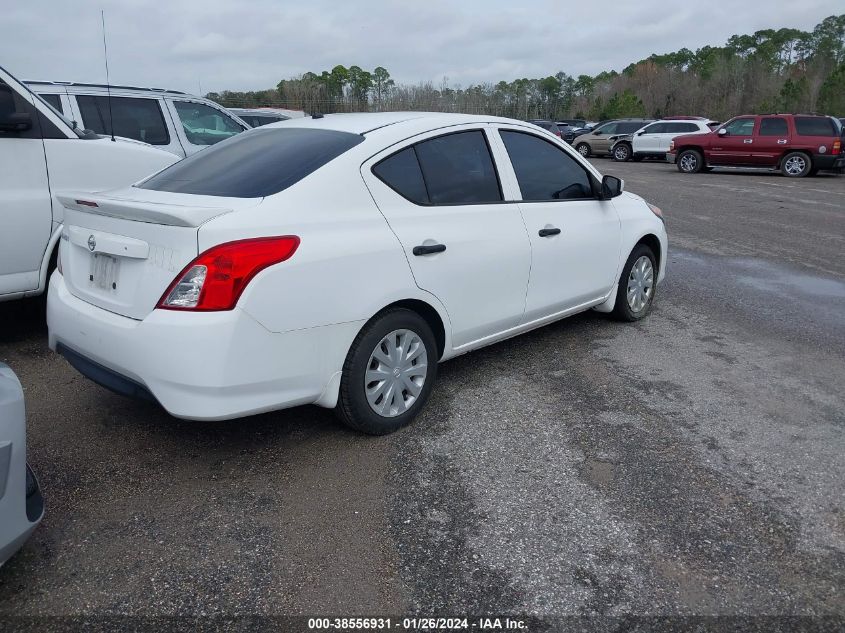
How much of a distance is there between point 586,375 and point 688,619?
2.37 metres

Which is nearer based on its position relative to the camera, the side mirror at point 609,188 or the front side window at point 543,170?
the front side window at point 543,170

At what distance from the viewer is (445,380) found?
4656 millimetres

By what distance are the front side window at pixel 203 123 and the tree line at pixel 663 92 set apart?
22847 millimetres

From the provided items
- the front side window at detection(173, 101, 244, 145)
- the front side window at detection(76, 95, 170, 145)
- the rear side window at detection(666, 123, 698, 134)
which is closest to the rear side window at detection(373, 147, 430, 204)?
the front side window at detection(173, 101, 244, 145)

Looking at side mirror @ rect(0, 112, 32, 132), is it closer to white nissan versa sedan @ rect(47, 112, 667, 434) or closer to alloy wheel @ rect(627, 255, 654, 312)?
white nissan versa sedan @ rect(47, 112, 667, 434)

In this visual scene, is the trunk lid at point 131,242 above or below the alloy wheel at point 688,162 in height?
above

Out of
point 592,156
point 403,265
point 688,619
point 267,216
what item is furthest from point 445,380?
point 592,156

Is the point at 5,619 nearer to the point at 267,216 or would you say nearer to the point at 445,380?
the point at 267,216

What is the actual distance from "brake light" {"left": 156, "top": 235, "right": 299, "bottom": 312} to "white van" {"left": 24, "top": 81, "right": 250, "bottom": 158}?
5483mm

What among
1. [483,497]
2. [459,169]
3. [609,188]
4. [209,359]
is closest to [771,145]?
[609,188]

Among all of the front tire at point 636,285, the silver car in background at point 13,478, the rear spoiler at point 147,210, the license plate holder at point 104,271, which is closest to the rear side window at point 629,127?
the front tire at point 636,285

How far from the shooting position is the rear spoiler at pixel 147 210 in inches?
120

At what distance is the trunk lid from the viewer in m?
3.07

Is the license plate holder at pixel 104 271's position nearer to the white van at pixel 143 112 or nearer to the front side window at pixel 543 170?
the front side window at pixel 543 170
